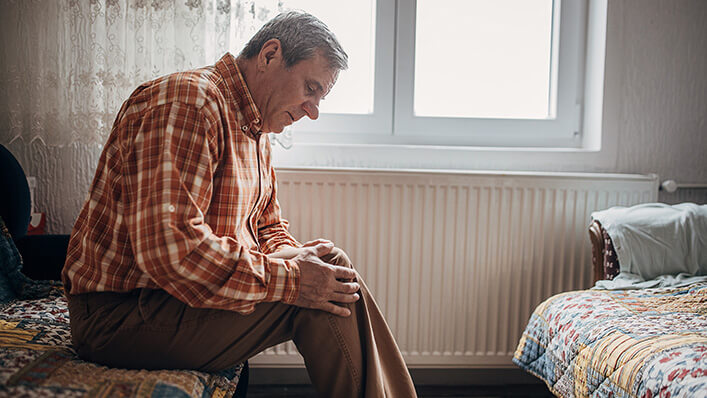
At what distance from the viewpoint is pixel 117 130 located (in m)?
0.97

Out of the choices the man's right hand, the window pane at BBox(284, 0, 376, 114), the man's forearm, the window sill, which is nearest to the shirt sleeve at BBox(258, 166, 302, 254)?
the man's forearm

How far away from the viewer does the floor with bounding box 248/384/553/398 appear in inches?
75.0

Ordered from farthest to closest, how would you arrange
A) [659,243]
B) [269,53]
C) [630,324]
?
1. [659,243]
2. [630,324]
3. [269,53]

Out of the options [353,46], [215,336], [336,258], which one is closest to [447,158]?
[353,46]

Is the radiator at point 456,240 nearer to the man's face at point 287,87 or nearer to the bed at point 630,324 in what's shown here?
the bed at point 630,324

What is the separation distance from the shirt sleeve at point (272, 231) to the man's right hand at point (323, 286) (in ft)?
0.85

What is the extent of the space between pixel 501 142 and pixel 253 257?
139 cm

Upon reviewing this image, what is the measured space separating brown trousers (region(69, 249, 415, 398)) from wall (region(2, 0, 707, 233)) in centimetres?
125

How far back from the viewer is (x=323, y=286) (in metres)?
1.01

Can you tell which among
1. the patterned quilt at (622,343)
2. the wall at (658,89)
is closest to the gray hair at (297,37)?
the patterned quilt at (622,343)

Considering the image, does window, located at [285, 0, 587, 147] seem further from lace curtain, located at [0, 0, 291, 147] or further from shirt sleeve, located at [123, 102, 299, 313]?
shirt sleeve, located at [123, 102, 299, 313]

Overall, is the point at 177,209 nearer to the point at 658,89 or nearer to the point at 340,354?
the point at 340,354

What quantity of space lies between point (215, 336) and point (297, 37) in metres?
0.60

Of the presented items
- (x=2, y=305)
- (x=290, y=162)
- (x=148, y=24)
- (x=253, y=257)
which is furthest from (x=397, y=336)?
(x=148, y=24)
